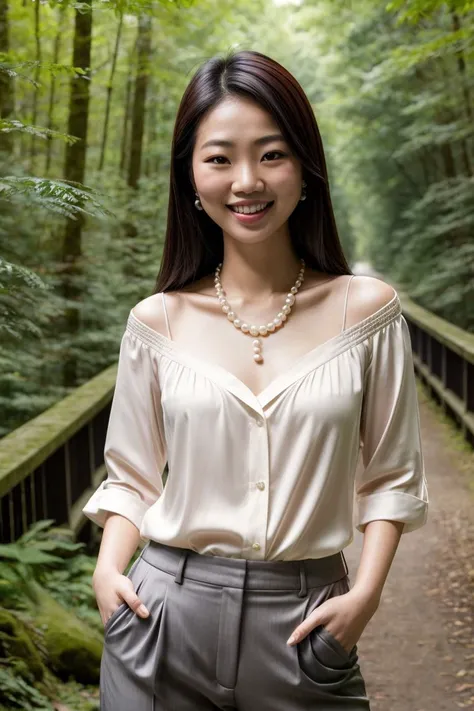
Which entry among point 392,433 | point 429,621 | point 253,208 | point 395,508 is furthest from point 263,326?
point 429,621

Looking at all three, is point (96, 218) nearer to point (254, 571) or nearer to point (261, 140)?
point (261, 140)

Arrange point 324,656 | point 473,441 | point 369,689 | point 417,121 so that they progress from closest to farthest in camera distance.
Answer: point 324,656
point 369,689
point 473,441
point 417,121

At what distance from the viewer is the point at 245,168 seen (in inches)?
72.0

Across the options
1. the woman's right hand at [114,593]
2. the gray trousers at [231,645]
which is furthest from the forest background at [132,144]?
the gray trousers at [231,645]

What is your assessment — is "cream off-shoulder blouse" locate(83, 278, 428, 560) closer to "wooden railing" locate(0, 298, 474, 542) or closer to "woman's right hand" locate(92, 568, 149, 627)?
"woman's right hand" locate(92, 568, 149, 627)

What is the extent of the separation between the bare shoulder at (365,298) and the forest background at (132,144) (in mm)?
701

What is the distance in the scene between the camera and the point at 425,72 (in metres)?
16.4

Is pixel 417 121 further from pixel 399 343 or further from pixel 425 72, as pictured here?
pixel 399 343

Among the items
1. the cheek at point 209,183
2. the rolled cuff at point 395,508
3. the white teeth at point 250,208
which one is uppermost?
the cheek at point 209,183

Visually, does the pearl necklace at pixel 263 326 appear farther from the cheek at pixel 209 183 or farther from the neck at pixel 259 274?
the cheek at pixel 209 183

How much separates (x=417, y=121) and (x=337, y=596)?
15598 mm

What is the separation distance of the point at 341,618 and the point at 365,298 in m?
0.65

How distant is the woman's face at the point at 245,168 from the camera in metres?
1.83

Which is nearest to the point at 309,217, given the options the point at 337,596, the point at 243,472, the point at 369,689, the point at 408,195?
the point at 243,472
